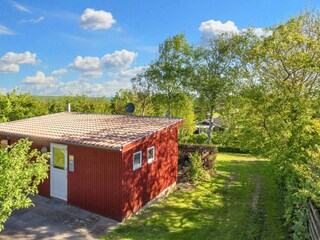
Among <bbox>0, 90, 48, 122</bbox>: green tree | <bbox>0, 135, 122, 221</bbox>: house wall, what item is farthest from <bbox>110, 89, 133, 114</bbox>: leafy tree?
<bbox>0, 135, 122, 221</bbox>: house wall

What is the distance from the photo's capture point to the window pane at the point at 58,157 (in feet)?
37.7

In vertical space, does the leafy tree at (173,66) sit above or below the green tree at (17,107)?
above

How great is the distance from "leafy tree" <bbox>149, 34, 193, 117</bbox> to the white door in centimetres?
1659

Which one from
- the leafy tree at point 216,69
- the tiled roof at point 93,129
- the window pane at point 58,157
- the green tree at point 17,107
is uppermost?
the leafy tree at point 216,69

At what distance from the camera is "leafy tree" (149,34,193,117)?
85.8ft

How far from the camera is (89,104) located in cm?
2942

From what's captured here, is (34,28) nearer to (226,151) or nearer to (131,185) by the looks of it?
(131,185)

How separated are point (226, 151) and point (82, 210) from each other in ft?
84.5

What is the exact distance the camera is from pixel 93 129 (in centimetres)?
1249

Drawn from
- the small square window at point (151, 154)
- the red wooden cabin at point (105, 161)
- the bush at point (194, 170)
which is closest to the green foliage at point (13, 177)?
the red wooden cabin at point (105, 161)

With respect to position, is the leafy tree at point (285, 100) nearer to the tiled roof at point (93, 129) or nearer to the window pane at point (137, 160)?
the tiled roof at point (93, 129)

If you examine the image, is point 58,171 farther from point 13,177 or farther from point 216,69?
point 216,69

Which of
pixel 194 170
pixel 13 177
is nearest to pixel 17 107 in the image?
pixel 194 170

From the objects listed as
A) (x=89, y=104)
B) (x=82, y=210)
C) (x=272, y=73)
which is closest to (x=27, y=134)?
(x=82, y=210)
